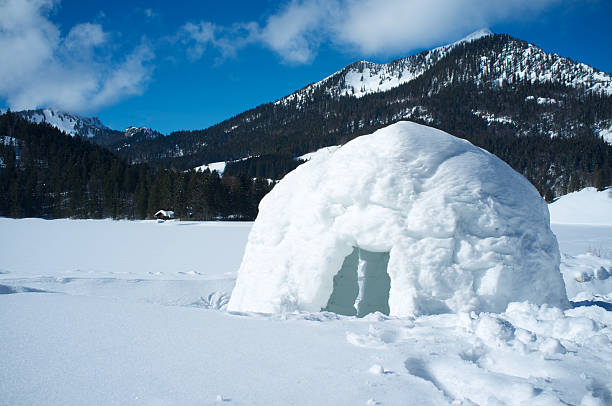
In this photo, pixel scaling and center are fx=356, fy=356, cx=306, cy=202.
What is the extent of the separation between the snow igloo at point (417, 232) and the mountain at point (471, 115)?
66352mm

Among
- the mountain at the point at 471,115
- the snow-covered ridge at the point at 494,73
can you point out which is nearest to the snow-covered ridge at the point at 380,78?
the snow-covered ridge at the point at 494,73

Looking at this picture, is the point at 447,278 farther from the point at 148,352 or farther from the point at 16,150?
the point at 16,150

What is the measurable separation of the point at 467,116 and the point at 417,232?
12788cm

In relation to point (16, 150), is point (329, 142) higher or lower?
higher

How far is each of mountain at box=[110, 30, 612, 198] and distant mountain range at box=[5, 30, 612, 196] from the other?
340 millimetres

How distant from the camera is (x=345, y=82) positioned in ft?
620

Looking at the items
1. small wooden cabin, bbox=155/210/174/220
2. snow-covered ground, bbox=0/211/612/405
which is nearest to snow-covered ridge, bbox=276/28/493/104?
small wooden cabin, bbox=155/210/174/220

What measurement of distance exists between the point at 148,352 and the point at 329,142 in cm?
11484

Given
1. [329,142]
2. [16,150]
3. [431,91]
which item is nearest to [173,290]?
[16,150]

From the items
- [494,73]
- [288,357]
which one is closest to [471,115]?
[494,73]

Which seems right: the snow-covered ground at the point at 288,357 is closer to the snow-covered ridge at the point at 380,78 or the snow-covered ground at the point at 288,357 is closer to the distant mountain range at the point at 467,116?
the distant mountain range at the point at 467,116

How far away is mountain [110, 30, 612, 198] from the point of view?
7725cm

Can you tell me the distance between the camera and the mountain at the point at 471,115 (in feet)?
253

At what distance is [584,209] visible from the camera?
125ft
